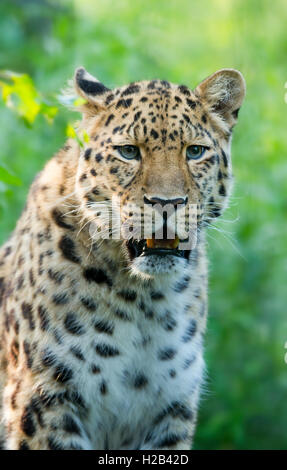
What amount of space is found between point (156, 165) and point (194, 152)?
39 cm

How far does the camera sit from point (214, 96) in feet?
22.1

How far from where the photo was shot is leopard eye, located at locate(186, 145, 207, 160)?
20.7ft

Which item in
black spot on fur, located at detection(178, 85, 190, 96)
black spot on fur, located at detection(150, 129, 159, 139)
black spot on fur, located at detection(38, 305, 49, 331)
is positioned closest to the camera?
black spot on fur, located at detection(150, 129, 159, 139)

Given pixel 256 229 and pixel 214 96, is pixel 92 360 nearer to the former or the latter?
pixel 214 96

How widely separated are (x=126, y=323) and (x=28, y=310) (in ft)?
2.35

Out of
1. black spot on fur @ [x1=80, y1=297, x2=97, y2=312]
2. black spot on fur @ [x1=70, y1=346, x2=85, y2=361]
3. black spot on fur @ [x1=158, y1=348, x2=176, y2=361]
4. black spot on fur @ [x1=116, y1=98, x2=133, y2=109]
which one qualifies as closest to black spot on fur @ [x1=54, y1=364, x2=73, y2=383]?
black spot on fur @ [x1=70, y1=346, x2=85, y2=361]

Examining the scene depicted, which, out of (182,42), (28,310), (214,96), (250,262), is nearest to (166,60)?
(182,42)

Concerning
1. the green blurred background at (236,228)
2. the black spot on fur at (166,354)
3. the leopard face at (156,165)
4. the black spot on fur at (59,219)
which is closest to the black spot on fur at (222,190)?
Result: the leopard face at (156,165)

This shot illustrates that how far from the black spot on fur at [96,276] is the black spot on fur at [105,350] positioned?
0.44m

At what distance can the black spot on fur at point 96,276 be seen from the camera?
6465mm

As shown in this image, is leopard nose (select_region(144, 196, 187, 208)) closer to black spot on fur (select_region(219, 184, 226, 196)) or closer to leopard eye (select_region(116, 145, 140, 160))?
leopard eye (select_region(116, 145, 140, 160))

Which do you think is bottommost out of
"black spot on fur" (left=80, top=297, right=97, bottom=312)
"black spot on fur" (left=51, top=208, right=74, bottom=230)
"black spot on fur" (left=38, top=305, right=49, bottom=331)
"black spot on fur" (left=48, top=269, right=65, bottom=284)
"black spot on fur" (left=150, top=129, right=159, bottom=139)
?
"black spot on fur" (left=38, top=305, right=49, bottom=331)

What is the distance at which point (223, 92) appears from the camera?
22.3 feet

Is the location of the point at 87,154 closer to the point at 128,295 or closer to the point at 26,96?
the point at 128,295
